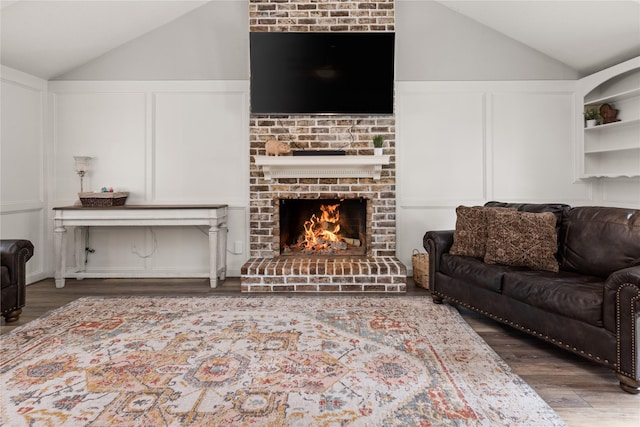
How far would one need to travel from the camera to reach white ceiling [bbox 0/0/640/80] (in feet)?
11.2

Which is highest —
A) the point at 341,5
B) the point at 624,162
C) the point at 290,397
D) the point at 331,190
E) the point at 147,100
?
the point at 341,5

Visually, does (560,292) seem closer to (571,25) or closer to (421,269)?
(421,269)

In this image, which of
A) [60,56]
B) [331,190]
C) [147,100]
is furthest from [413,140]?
[60,56]

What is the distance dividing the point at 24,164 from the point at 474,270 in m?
4.41

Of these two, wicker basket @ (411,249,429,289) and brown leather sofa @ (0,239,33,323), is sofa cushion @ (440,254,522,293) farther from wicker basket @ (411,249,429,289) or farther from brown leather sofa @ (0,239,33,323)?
brown leather sofa @ (0,239,33,323)

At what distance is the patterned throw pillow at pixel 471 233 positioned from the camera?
3.20 m

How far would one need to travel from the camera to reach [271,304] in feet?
11.1

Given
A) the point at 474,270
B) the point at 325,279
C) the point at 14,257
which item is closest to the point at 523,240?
the point at 474,270

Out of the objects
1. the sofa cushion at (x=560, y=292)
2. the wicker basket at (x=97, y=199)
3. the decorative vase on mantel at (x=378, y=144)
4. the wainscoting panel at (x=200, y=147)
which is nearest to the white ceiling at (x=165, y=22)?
the wainscoting panel at (x=200, y=147)

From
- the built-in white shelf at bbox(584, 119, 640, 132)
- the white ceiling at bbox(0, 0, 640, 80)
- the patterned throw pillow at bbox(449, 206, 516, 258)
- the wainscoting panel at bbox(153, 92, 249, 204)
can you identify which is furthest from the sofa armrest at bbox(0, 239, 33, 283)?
the built-in white shelf at bbox(584, 119, 640, 132)

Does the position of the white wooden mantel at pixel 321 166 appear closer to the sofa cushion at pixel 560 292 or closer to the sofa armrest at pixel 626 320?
the sofa cushion at pixel 560 292

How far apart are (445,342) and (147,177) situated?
3.53 meters

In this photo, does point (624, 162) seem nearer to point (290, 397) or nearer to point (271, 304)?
point (271, 304)

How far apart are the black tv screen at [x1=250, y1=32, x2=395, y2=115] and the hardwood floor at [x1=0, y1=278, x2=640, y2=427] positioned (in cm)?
199
